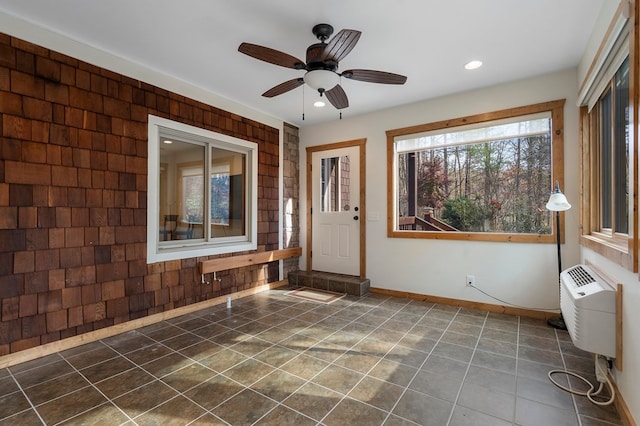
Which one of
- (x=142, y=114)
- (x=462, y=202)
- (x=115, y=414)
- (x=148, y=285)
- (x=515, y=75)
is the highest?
(x=515, y=75)

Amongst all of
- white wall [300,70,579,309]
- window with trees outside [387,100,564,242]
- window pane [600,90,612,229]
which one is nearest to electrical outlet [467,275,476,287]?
white wall [300,70,579,309]

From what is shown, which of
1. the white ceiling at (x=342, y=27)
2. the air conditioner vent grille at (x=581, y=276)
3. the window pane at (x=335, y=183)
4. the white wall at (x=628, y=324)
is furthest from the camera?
the window pane at (x=335, y=183)

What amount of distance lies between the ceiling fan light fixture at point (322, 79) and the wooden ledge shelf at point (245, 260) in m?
2.46

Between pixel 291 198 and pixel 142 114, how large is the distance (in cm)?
260

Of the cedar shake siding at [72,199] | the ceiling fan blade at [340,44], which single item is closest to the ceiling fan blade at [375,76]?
the ceiling fan blade at [340,44]

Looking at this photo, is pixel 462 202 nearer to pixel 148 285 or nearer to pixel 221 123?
pixel 221 123

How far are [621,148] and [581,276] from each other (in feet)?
3.21

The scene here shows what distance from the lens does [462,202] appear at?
4031 mm

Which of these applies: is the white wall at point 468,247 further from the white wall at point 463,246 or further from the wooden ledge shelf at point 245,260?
the wooden ledge shelf at point 245,260

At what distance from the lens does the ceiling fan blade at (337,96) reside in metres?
2.88

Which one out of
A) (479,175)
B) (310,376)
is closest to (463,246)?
(479,175)

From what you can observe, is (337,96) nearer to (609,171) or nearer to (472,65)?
(472,65)

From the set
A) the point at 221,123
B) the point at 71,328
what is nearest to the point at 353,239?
the point at 221,123

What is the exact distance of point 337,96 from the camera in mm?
3010
